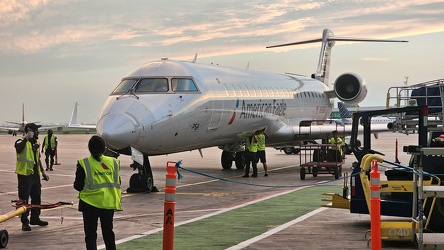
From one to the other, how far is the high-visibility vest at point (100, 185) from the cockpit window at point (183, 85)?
11013mm

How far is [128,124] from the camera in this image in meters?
17.5

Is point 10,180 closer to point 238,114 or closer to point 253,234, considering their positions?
point 238,114

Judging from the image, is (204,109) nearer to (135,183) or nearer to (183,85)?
(183,85)

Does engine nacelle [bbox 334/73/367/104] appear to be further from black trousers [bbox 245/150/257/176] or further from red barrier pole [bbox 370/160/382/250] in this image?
red barrier pole [bbox 370/160/382/250]

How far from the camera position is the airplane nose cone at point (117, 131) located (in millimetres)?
17219

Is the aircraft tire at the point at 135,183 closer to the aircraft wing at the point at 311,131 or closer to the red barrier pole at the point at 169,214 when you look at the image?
the aircraft wing at the point at 311,131

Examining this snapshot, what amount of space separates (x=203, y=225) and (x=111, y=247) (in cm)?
378

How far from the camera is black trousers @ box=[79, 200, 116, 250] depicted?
29.1ft

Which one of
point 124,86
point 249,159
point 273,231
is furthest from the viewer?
point 249,159

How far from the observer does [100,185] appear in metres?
8.90

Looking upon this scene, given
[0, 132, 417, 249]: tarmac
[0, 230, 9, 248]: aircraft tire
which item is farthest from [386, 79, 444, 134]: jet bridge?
[0, 230, 9, 248]: aircraft tire

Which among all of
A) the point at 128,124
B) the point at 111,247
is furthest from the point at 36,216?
the point at 128,124

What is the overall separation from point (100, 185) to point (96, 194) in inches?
4.3

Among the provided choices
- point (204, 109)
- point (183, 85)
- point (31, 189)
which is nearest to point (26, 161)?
point (31, 189)
